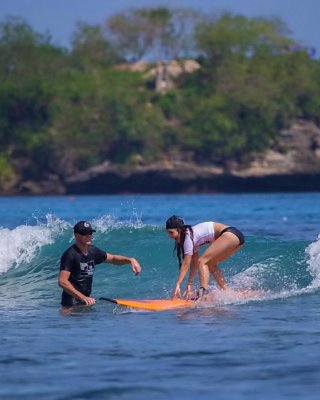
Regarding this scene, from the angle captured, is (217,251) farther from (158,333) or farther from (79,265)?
(158,333)

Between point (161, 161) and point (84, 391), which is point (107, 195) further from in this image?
point (84, 391)

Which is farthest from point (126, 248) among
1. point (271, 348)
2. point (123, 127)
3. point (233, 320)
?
point (123, 127)

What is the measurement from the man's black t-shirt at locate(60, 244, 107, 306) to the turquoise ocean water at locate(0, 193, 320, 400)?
0.24 m

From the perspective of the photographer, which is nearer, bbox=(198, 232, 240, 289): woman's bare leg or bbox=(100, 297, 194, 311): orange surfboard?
bbox=(100, 297, 194, 311): orange surfboard

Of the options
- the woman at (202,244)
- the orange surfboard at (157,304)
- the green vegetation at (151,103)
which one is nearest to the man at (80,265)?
the orange surfboard at (157,304)

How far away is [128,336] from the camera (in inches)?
418

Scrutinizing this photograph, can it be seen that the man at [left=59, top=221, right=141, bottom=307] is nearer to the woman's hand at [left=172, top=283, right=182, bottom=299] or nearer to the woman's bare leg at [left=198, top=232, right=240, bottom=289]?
the woman's hand at [left=172, top=283, right=182, bottom=299]

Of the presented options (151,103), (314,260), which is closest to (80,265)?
(314,260)

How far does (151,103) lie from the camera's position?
8194cm

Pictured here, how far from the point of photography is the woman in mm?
12969

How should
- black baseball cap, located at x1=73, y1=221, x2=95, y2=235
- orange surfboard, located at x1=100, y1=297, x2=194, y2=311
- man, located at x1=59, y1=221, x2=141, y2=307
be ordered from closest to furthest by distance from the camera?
black baseball cap, located at x1=73, y1=221, x2=95, y2=235
man, located at x1=59, y1=221, x2=141, y2=307
orange surfboard, located at x1=100, y1=297, x2=194, y2=311

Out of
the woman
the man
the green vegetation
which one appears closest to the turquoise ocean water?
the man

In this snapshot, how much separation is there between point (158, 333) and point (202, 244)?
2744mm

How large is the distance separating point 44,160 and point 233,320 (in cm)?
6418
